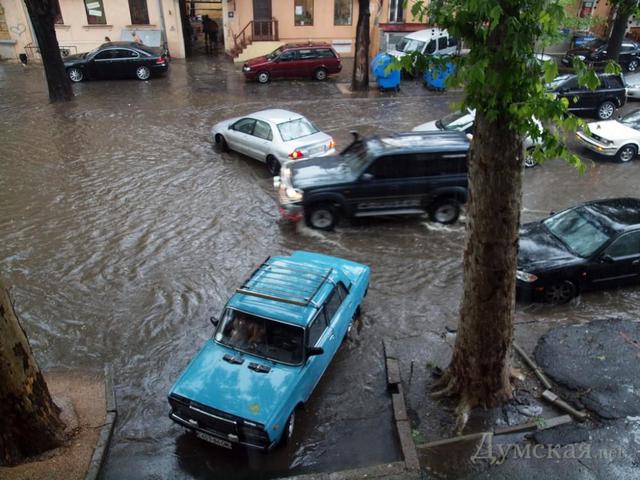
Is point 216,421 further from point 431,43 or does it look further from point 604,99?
point 431,43

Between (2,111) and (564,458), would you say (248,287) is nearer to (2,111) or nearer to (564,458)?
(564,458)

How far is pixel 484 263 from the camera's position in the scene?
5.61m

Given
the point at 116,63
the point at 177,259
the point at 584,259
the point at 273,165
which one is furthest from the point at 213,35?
the point at 584,259

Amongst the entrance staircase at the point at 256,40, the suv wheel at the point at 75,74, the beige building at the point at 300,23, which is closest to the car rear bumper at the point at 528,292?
the beige building at the point at 300,23

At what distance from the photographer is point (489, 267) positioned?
221 inches

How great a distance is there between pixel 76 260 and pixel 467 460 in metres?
8.04

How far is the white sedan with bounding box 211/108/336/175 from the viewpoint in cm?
1327

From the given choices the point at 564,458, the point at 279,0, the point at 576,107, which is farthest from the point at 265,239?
the point at 279,0

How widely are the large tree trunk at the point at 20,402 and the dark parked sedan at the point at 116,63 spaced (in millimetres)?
19530

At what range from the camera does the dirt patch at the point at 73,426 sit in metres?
5.71

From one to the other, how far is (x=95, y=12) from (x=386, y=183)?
22.3 meters

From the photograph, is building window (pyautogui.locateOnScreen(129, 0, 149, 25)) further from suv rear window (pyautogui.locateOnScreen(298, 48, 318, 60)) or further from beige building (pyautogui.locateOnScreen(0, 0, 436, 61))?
suv rear window (pyautogui.locateOnScreen(298, 48, 318, 60))

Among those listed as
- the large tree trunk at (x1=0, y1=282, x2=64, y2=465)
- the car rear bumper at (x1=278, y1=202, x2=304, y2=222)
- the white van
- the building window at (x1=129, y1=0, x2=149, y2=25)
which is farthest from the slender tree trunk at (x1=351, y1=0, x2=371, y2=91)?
the large tree trunk at (x1=0, y1=282, x2=64, y2=465)

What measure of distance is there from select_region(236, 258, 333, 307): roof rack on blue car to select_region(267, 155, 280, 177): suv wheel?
19.8 ft
